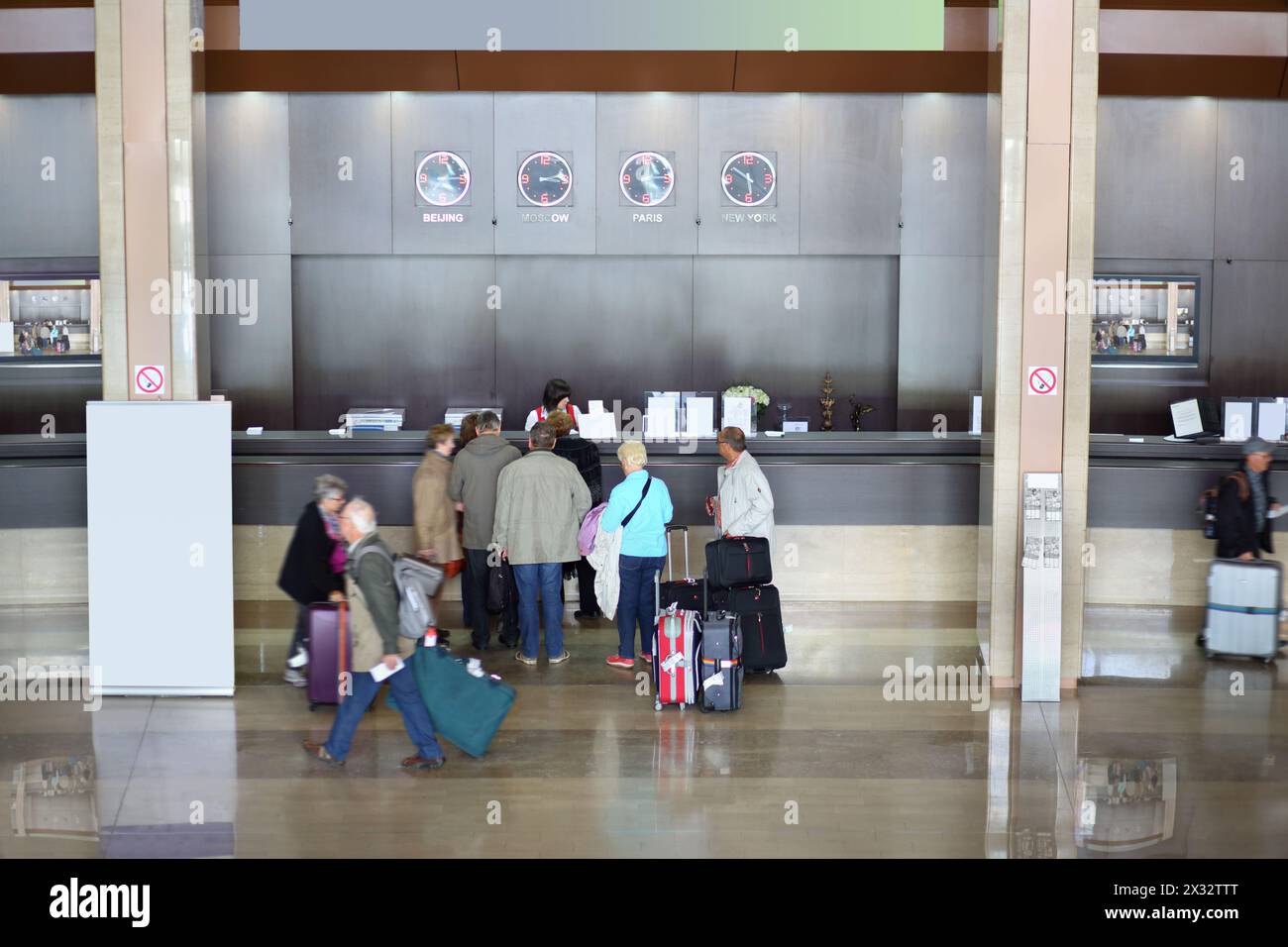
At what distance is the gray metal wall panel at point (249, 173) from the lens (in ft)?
34.5

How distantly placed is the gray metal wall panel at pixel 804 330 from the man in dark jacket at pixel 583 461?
2791 mm

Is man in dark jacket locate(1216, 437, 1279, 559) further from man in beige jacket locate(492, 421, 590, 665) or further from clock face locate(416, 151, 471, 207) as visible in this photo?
clock face locate(416, 151, 471, 207)

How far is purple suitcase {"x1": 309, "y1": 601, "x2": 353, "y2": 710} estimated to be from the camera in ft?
21.1

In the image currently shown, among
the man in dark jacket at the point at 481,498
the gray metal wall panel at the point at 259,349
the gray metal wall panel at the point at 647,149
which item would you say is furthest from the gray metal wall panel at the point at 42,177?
the man in dark jacket at the point at 481,498

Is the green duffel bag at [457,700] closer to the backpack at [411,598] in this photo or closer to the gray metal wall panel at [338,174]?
the backpack at [411,598]

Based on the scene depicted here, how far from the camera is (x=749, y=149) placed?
35.1ft

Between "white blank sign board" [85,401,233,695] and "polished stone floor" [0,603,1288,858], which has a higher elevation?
"white blank sign board" [85,401,233,695]

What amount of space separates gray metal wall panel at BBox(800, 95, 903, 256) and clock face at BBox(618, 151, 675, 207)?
1115 millimetres

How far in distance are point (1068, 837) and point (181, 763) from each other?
3670 mm

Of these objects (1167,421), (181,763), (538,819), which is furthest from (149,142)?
(1167,421)

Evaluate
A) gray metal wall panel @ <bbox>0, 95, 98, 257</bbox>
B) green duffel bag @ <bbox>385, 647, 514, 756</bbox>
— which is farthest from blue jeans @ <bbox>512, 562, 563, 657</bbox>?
gray metal wall panel @ <bbox>0, 95, 98, 257</bbox>

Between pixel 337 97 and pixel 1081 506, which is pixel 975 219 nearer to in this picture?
pixel 1081 506

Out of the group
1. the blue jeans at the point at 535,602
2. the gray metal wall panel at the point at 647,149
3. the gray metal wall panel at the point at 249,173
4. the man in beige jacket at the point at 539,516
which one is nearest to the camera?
the man in beige jacket at the point at 539,516

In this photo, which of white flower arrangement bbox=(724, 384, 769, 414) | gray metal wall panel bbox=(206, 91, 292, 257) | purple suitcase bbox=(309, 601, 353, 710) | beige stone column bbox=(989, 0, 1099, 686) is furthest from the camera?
gray metal wall panel bbox=(206, 91, 292, 257)
